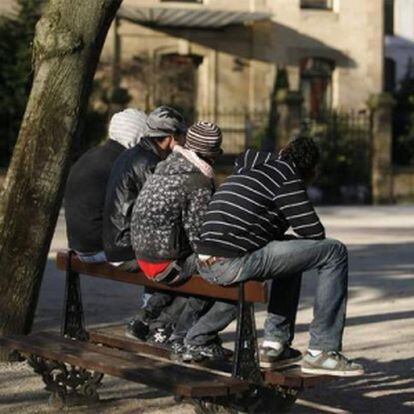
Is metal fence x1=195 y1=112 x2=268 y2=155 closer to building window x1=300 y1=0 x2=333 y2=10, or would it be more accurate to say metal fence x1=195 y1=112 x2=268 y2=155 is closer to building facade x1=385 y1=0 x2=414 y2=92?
building window x1=300 y1=0 x2=333 y2=10

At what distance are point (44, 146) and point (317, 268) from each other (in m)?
2.96

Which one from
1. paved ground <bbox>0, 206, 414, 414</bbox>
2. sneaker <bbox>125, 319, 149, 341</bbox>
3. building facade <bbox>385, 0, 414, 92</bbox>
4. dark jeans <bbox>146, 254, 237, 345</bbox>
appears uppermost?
building facade <bbox>385, 0, 414, 92</bbox>

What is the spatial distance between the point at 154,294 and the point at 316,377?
6.57 ft

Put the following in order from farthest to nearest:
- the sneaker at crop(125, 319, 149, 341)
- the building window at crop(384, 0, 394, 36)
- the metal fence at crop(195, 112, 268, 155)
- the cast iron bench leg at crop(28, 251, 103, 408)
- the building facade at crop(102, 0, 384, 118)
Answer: the building window at crop(384, 0, 394, 36), the building facade at crop(102, 0, 384, 118), the metal fence at crop(195, 112, 268, 155), the sneaker at crop(125, 319, 149, 341), the cast iron bench leg at crop(28, 251, 103, 408)

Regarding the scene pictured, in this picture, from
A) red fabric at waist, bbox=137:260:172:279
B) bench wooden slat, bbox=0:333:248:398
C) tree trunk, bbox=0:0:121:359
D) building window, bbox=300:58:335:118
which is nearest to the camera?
bench wooden slat, bbox=0:333:248:398

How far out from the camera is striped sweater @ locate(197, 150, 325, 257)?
6.82 m

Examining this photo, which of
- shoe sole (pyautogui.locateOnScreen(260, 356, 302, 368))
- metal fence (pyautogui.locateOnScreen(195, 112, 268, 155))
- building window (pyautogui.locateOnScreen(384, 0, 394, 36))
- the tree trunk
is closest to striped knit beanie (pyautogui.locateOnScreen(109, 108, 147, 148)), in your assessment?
the tree trunk

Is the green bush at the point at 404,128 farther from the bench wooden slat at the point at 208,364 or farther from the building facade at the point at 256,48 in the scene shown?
the bench wooden slat at the point at 208,364

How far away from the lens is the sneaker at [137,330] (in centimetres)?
809

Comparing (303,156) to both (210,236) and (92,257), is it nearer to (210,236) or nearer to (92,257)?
(210,236)

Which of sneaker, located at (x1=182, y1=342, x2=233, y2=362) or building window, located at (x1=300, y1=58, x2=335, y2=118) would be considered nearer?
sneaker, located at (x1=182, y1=342, x2=233, y2=362)

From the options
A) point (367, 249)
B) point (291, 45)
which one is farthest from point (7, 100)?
point (367, 249)

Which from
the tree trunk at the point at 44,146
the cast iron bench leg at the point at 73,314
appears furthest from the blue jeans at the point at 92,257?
the tree trunk at the point at 44,146

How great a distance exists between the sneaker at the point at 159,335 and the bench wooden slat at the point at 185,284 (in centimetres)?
42
